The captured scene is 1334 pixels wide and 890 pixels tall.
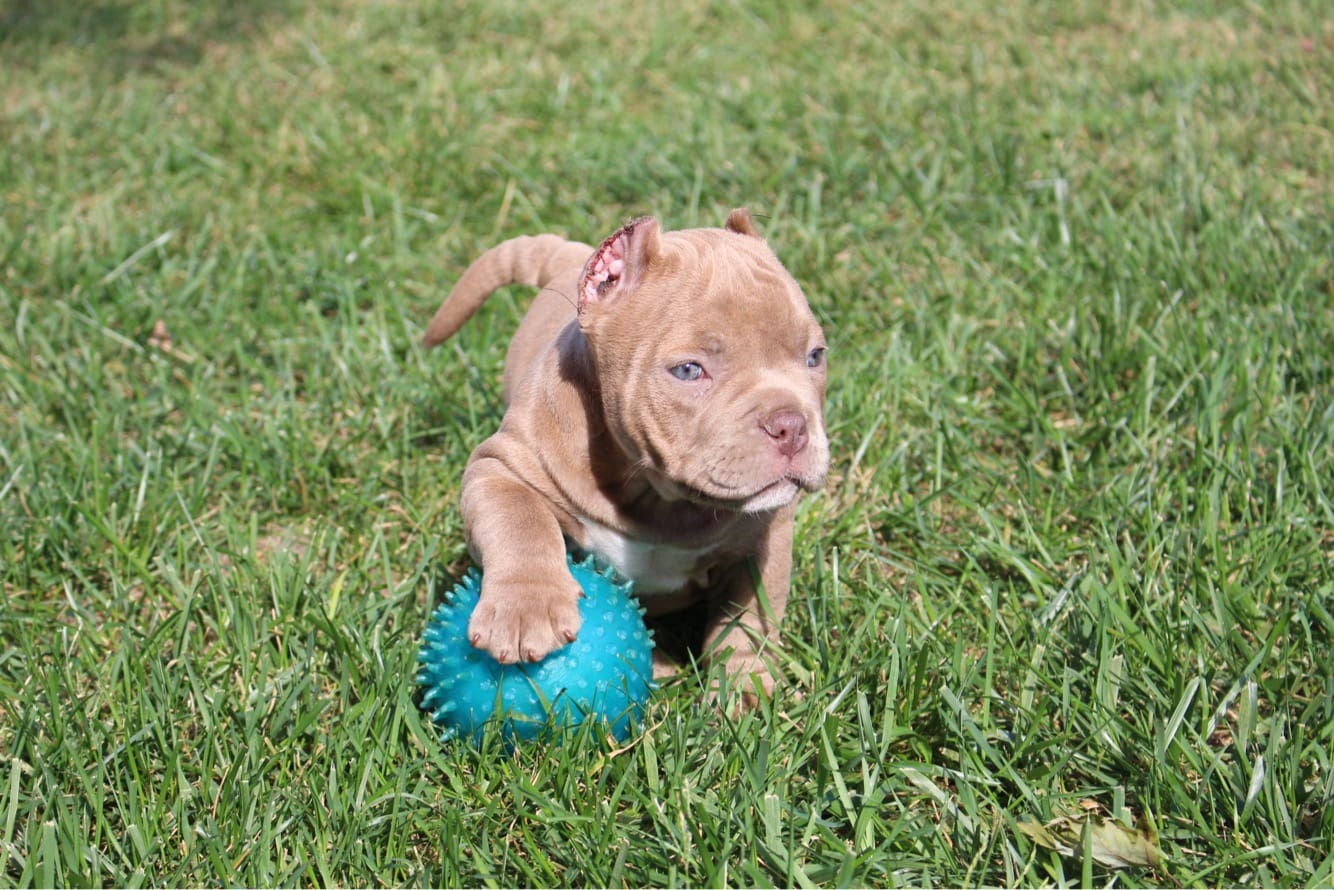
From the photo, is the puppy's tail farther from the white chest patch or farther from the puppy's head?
the white chest patch

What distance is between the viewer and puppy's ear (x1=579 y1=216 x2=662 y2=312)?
327cm

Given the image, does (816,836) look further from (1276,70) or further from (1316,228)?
(1276,70)

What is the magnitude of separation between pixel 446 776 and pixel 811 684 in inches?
37.3

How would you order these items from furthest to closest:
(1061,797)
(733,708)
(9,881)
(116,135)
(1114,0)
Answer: (1114,0) < (116,135) < (733,708) < (1061,797) < (9,881)

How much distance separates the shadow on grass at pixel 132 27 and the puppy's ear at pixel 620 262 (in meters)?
5.43

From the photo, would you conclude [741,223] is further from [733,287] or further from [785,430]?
[785,430]

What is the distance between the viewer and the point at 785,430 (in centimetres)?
302

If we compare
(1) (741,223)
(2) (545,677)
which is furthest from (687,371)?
(2) (545,677)

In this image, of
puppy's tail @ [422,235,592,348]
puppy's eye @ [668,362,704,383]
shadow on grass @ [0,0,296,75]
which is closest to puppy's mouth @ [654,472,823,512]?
puppy's eye @ [668,362,704,383]

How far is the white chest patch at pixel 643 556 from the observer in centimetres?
345

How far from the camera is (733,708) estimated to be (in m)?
3.30

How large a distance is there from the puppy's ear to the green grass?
3.34 ft

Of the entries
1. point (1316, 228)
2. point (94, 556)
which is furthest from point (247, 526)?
point (1316, 228)

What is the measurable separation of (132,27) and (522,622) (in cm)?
678
